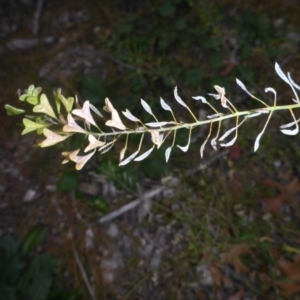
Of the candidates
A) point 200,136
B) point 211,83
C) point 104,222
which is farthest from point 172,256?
point 211,83

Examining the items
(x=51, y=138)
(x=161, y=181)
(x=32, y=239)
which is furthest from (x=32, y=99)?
(x=32, y=239)

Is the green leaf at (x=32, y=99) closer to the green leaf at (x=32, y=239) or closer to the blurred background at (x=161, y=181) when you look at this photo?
the blurred background at (x=161, y=181)

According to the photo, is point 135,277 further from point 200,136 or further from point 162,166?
point 200,136

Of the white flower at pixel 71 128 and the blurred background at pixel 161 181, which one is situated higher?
the white flower at pixel 71 128

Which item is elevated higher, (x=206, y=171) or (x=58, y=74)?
(x=58, y=74)

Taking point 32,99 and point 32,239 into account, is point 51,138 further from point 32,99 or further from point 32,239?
point 32,239

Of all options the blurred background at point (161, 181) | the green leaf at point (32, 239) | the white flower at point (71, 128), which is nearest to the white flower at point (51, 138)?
the white flower at point (71, 128)

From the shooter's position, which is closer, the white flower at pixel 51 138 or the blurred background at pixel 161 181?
the white flower at pixel 51 138
